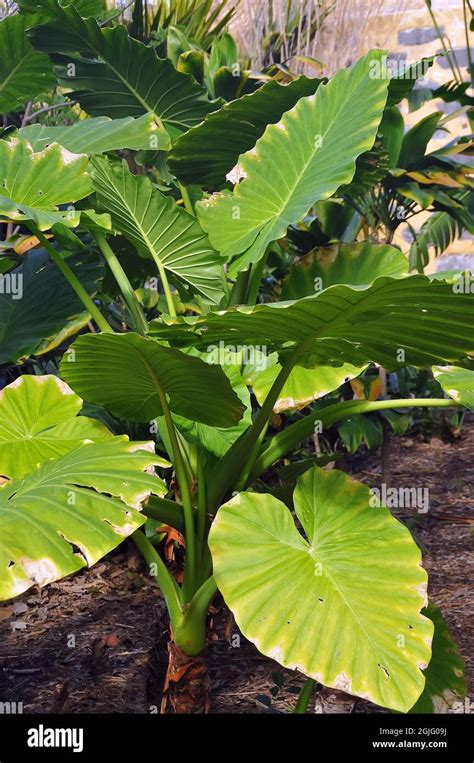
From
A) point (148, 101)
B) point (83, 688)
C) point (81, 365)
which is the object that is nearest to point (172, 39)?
point (148, 101)

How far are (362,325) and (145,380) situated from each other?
0.38 meters

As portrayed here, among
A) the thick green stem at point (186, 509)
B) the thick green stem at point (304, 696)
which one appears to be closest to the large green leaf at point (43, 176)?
the thick green stem at point (186, 509)

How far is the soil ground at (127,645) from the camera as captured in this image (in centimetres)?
166

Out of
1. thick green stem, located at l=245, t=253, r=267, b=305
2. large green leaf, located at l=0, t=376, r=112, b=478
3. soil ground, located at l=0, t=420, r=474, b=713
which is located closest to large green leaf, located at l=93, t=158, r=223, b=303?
thick green stem, located at l=245, t=253, r=267, b=305

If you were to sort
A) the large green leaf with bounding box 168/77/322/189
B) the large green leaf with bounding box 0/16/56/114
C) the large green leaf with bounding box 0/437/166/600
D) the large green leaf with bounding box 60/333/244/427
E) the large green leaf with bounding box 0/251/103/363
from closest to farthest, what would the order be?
the large green leaf with bounding box 0/437/166/600
the large green leaf with bounding box 60/333/244/427
the large green leaf with bounding box 168/77/322/189
the large green leaf with bounding box 0/251/103/363
the large green leaf with bounding box 0/16/56/114

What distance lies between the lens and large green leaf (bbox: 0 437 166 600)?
0.91m

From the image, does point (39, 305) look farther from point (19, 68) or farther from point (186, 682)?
point (186, 682)

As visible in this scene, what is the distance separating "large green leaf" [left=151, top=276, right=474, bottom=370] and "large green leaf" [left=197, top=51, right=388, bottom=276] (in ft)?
0.80

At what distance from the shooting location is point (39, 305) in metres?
1.77

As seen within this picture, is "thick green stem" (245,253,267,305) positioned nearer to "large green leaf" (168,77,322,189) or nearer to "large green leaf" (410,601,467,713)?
"large green leaf" (168,77,322,189)
